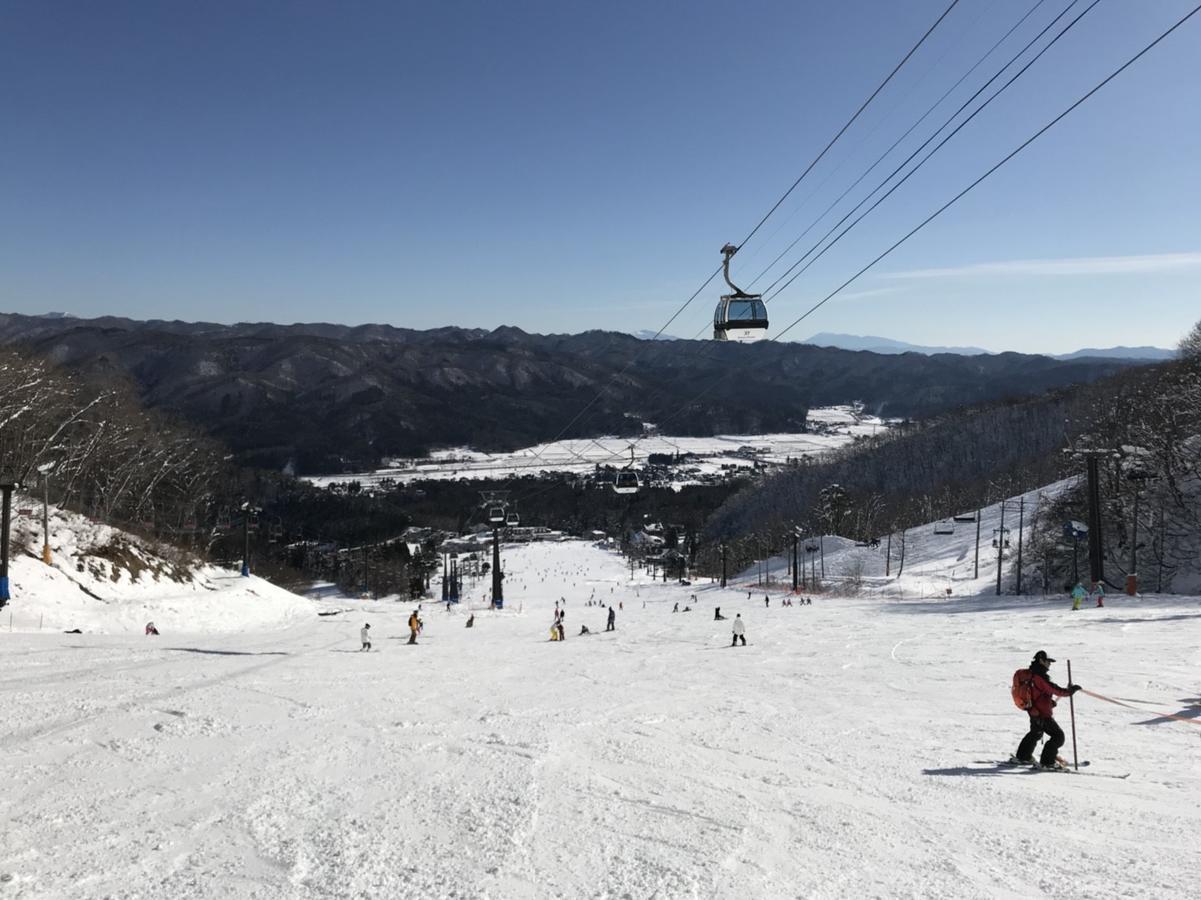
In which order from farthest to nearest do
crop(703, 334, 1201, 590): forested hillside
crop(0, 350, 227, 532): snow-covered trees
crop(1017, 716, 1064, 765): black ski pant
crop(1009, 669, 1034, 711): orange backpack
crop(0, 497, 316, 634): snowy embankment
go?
1. crop(703, 334, 1201, 590): forested hillside
2. crop(0, 350, 227, 532): snow-covered trees
3. crop(0, 497, 316, 634): snowy embankment
4. crop(1009, 669, 1034, 711): orange backpack
5. crop(1017, 716, 1064, 765): black ski pant

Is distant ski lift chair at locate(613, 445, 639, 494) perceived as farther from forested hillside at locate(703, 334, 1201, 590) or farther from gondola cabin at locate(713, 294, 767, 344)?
gondola cabin at locate(713, 294, 767, 344)

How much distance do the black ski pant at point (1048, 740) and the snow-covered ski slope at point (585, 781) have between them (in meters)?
0.54

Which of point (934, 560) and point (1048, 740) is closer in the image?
point (1048, 740)

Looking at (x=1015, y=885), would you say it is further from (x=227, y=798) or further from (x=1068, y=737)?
(x=227, y=798)

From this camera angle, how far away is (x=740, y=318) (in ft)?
50.2

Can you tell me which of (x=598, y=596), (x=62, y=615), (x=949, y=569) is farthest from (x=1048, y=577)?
(x=62, y=615)

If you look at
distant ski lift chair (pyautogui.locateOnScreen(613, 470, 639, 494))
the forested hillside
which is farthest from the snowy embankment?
the forested hillside

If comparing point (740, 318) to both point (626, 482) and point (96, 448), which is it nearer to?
point (626, 482)

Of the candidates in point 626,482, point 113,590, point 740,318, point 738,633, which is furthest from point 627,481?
point 740,318

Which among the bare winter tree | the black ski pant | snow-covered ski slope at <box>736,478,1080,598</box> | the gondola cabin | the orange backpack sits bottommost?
snow-covered ski slope at <box>736,478,1080,598</box>

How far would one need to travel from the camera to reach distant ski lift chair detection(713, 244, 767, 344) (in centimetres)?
1509

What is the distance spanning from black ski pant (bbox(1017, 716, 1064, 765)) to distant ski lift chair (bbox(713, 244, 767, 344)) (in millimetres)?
8118

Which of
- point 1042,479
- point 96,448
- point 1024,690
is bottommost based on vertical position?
point 1024,690

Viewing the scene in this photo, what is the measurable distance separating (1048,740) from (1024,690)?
0.67 metres
